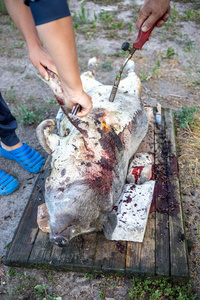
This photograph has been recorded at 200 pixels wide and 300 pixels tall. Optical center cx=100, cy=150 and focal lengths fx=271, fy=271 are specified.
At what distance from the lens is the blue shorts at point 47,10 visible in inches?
47.6

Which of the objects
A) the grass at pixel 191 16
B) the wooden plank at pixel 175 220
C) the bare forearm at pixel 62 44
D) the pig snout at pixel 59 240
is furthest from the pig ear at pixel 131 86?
the grass at pixel 191 16

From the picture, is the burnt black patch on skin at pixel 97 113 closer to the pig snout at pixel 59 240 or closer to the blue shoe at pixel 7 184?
the pig snout at pixel 59 240

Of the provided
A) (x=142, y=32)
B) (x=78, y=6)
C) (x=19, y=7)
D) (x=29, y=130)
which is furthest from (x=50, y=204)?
(x=78, y=6)

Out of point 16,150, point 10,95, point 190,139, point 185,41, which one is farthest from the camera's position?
point 185,41

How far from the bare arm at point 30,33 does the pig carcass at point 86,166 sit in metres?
0.08

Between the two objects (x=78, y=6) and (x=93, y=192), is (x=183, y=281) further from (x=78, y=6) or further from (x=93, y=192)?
(x=78, y=6)

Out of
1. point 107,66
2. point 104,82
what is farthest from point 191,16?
point 104,82

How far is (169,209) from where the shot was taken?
2.16 m

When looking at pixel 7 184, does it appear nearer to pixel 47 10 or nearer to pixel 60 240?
pixel 60 240

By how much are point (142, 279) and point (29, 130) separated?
218 cm

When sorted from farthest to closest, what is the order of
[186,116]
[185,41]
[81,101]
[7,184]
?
[185,41] → [186,116] → [7,184] → [81,101]

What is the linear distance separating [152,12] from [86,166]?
4.13 feet

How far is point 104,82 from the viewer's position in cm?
406

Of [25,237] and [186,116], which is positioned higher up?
[25,237]
